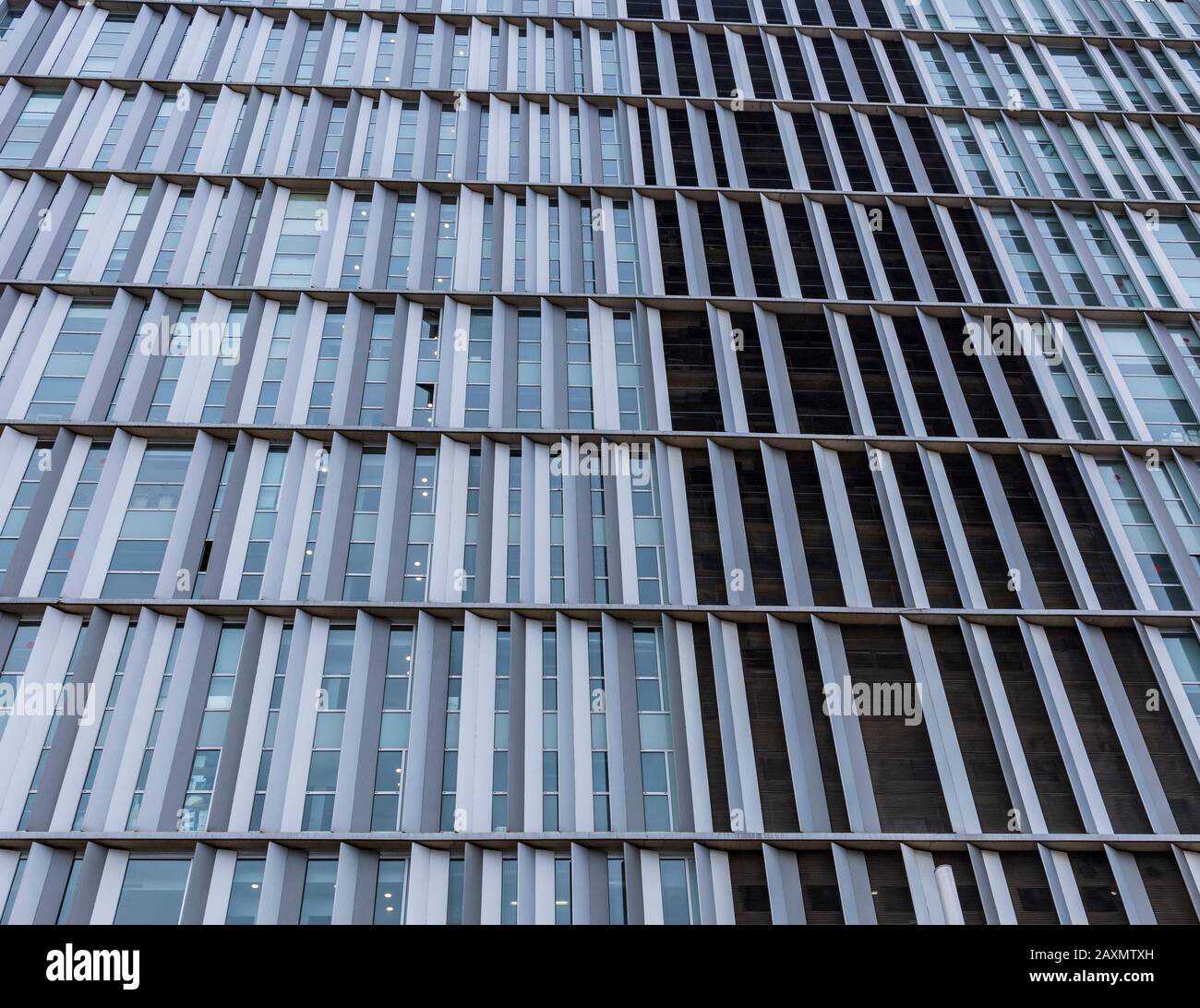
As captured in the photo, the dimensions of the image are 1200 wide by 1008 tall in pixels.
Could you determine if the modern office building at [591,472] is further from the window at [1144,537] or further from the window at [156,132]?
the window at [156,132]

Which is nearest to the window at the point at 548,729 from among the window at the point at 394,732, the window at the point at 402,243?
the window at the point at 394,732

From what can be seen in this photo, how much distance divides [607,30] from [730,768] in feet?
95.0

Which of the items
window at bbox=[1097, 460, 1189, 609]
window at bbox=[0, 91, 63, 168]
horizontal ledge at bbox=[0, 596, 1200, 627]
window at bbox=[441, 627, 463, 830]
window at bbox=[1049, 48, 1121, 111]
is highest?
window at bbox=[1049, 48, 1121, 111]

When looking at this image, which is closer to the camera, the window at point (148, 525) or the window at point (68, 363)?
the window at point (148, 525)

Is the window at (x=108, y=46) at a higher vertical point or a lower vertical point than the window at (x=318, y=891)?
higher

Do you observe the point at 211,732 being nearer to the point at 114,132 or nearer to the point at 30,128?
the point at 114,132

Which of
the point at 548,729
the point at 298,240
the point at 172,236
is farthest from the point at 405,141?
the point at 548,729

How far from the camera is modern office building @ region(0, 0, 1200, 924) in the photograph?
1798 cm

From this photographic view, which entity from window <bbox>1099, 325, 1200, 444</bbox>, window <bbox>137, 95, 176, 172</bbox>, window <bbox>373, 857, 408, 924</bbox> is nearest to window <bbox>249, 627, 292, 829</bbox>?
window <bbox>373, 857, 408, 924</bbox>

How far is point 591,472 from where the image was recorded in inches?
912

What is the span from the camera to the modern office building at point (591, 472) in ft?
59.0

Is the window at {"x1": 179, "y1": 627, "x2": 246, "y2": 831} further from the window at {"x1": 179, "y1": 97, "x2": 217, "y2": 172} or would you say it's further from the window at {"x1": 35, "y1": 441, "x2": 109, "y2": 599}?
the window at {"x1": 179, "y1": 97, "x2": 217, "y2": 172}
